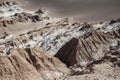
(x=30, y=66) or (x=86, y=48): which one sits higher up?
(x=86, y=48)

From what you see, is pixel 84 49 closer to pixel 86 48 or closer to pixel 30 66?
pixel 86 48

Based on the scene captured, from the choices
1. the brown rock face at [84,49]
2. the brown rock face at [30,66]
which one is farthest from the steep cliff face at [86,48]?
the brown rock face at [30,66]

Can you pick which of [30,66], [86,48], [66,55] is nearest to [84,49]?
[86,48]

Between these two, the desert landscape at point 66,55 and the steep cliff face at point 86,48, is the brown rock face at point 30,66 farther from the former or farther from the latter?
the steep cliff face at point 86,48

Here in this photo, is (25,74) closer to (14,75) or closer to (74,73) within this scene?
(14,75)

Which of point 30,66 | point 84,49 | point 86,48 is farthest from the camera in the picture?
point 86,48

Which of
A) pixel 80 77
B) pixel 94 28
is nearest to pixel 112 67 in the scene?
pixel 80 77

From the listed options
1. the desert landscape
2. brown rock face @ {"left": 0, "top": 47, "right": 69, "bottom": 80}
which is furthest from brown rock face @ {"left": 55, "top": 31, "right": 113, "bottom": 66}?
brown rock face @ {"left": 0, "top": 47, "right": 69, "bottom": 80}

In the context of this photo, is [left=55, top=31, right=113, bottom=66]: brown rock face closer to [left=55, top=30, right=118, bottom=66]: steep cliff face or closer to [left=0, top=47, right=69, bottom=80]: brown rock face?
[left=55, top=30, right=118, bottom=66]: steep cliff face
